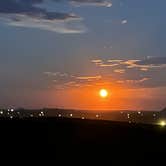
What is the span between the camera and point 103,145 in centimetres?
2119

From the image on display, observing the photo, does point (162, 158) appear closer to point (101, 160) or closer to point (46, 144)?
point (101, 160)

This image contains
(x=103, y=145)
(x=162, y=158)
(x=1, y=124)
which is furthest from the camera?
(x=1, y=124)

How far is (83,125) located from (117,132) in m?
2.28

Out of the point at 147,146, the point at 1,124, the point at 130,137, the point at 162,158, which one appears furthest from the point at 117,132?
the point at 1,124

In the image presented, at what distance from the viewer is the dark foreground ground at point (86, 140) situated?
64.8 ft

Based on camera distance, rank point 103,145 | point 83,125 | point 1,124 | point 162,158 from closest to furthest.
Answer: point 162,158
point 103,145
point 1,124
point 83,125

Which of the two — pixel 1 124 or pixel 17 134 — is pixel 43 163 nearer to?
pixel 17 134

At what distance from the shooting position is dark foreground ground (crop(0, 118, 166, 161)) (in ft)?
64.8

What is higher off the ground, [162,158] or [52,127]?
[52,127]

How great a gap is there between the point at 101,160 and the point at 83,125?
5.69 meters

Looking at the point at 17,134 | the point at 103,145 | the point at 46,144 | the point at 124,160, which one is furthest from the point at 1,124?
the point at 124,160

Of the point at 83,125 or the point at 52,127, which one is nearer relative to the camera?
the point at 52,127

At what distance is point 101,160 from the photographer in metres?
19.1

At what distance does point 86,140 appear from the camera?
21766 millimetres
